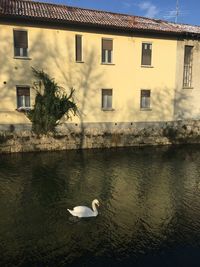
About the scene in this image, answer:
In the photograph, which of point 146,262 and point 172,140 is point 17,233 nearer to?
point 146,262

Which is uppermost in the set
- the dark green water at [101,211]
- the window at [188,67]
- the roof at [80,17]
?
the roof at [80,17]

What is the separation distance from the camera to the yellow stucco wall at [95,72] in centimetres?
1856

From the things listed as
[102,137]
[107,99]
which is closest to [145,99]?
[107,99]

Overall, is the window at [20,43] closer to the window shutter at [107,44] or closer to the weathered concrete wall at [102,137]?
the weathered concrete wall at [102,137]

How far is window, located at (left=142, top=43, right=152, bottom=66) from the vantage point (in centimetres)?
2150

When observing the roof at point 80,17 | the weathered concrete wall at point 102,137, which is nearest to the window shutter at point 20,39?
the roof at point 80,17

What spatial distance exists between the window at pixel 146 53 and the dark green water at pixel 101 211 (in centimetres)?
780

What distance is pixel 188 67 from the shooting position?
23359mm

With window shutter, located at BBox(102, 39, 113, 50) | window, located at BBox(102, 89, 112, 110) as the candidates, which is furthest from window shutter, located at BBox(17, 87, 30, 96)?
window shutter, located at BBox(102, 39, 113, 50)

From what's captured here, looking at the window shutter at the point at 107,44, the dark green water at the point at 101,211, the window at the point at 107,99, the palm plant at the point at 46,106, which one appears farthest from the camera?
the window at the point at 107,99

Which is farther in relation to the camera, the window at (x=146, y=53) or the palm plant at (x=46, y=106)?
the window at (x=146, y=53)

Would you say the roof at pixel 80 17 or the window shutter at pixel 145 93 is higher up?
the roof at pixel 80 17

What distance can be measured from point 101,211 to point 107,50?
13.2 metres

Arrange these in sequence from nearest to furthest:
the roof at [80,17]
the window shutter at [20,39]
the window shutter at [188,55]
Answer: the roof at [80,17], the window shutter at [20,39], the window shutter at [188,55]
